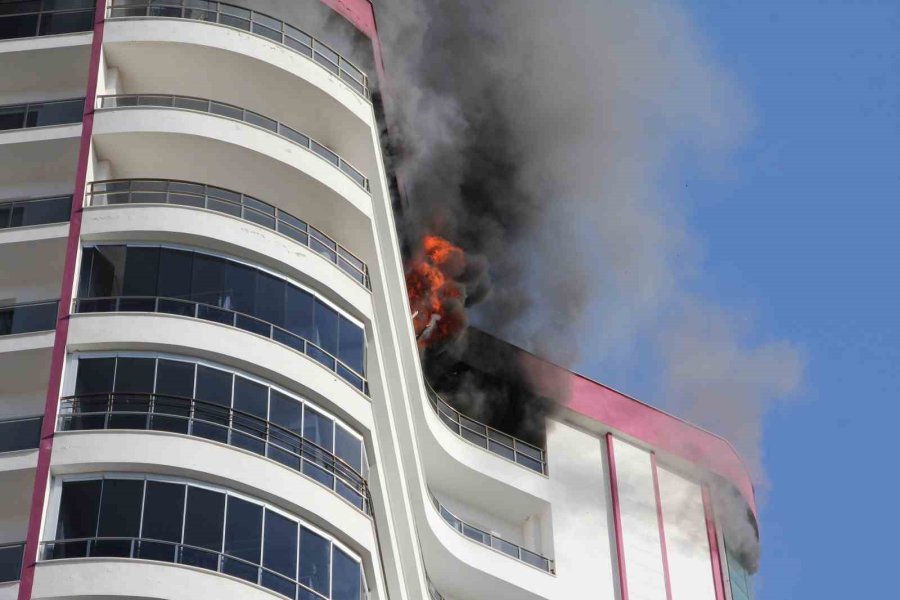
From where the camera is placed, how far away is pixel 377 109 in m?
51.7

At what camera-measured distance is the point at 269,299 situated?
140 ft

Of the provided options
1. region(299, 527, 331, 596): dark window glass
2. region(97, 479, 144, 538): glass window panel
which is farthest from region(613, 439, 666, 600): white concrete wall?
region(97, 479, 144, 538): glass window panel

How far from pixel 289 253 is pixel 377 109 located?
31.6 feet

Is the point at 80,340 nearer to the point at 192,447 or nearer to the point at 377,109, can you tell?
the point at 192,447

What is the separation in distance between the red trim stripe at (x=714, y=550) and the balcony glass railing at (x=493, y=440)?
244 inches

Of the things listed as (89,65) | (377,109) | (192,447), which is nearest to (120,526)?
(192,447)

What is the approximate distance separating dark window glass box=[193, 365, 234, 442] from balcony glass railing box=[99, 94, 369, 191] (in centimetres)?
816

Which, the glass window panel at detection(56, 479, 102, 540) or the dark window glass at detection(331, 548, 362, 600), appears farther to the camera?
the dark window glass at detection(331, 548, 362, 600)

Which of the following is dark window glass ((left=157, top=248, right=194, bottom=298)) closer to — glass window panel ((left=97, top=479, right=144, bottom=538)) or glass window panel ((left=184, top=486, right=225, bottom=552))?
glass window panel ((left=97, top=479, right=144, bottom=538))

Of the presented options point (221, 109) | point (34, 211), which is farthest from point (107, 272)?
point (221, 109)

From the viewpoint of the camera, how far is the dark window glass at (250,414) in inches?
1567

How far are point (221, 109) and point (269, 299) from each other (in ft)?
20.3

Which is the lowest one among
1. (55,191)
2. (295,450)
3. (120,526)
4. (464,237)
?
(120,526)

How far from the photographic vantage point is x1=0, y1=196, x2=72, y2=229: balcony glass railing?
4372cm
